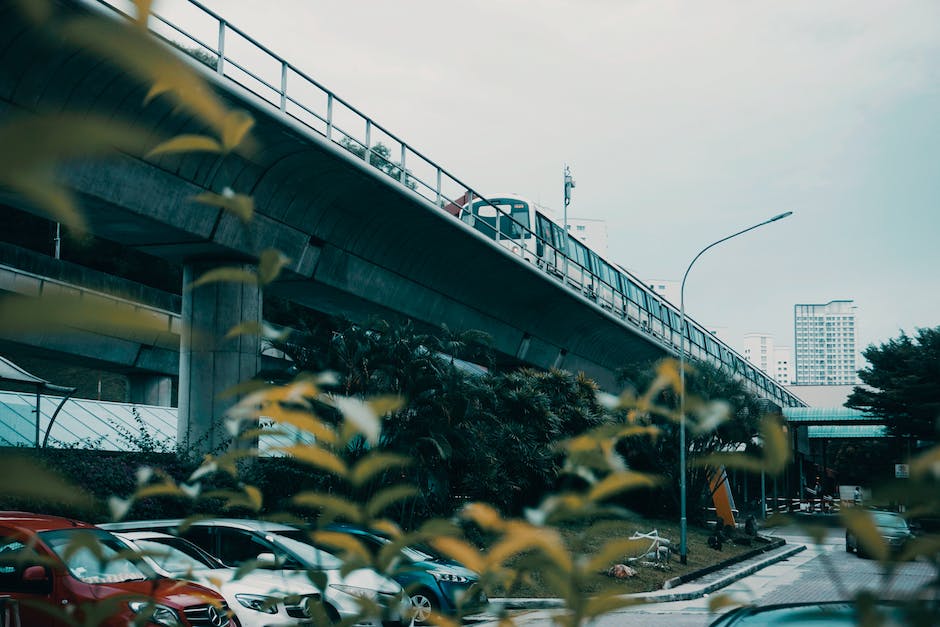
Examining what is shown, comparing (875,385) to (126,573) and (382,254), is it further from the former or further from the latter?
(126,573)

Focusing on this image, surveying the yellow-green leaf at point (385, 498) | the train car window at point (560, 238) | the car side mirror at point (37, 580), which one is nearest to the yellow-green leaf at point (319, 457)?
the yellow-green leaf at point (385, 498)

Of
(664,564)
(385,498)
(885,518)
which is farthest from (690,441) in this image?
(385,498)

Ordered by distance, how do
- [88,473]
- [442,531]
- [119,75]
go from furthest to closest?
[88,473] → [119,75] → [442,531]

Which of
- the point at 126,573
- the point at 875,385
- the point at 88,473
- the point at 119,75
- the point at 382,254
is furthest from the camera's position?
the point at 875,385

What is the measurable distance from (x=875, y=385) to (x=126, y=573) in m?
57.7

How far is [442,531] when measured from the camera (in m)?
1.81

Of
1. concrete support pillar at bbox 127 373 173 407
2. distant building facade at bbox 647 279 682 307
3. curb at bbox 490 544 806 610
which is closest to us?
curb at bbox 490 544 806 610

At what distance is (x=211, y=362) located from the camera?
2050 centimetres

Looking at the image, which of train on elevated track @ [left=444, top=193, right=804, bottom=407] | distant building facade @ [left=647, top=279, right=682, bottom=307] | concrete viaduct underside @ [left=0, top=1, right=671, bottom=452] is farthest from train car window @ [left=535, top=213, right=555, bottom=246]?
distant building facade @ [left=647, top=279, right=682, bottom=307]

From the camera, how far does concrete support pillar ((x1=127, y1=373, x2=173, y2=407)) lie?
4000 cm

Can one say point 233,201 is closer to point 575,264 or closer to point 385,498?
point 385,498

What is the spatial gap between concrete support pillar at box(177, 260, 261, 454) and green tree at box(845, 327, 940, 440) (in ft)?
138

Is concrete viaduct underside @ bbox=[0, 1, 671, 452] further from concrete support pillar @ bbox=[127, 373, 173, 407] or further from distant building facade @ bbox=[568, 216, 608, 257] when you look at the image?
distant building facade @ bbox=[568, 216, 608, 257]

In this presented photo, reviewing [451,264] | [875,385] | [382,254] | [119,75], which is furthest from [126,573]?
[875,385]
